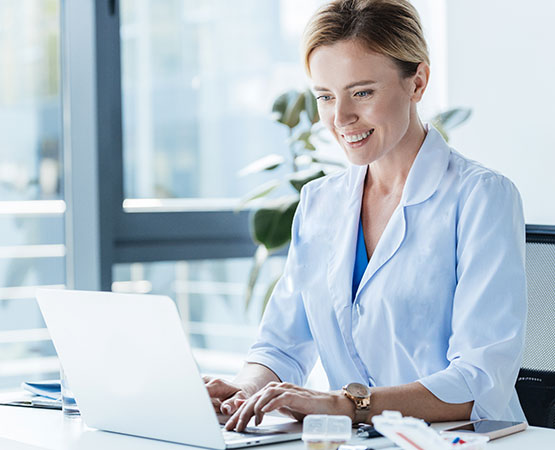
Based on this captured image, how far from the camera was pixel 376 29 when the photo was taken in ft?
5.08

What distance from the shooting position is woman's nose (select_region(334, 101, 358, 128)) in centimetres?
156

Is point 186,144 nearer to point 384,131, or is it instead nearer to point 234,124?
point 234,124

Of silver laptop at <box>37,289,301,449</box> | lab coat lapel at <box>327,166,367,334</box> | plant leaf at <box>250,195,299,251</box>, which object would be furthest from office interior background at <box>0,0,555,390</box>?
silver laptop at <box>37,289,301,449</box>

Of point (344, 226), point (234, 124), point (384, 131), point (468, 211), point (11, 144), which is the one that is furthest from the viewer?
point (234, 124)

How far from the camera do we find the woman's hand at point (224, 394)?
4.36 ft

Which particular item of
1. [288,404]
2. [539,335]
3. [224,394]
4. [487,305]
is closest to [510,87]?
[539,335]

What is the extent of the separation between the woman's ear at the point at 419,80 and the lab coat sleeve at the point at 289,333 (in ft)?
1.34

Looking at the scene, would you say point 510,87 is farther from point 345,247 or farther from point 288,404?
point 288,404

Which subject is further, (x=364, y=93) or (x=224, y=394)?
(x=364, y=93)

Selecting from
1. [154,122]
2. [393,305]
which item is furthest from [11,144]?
[393,305]

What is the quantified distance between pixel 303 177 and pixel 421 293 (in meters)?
1.30

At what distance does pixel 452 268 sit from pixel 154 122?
194 cm

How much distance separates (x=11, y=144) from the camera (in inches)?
118

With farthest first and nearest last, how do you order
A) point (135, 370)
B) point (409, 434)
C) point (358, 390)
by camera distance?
1. point (358, 390)
2. point (135, 370)
3. point (409, 434)
